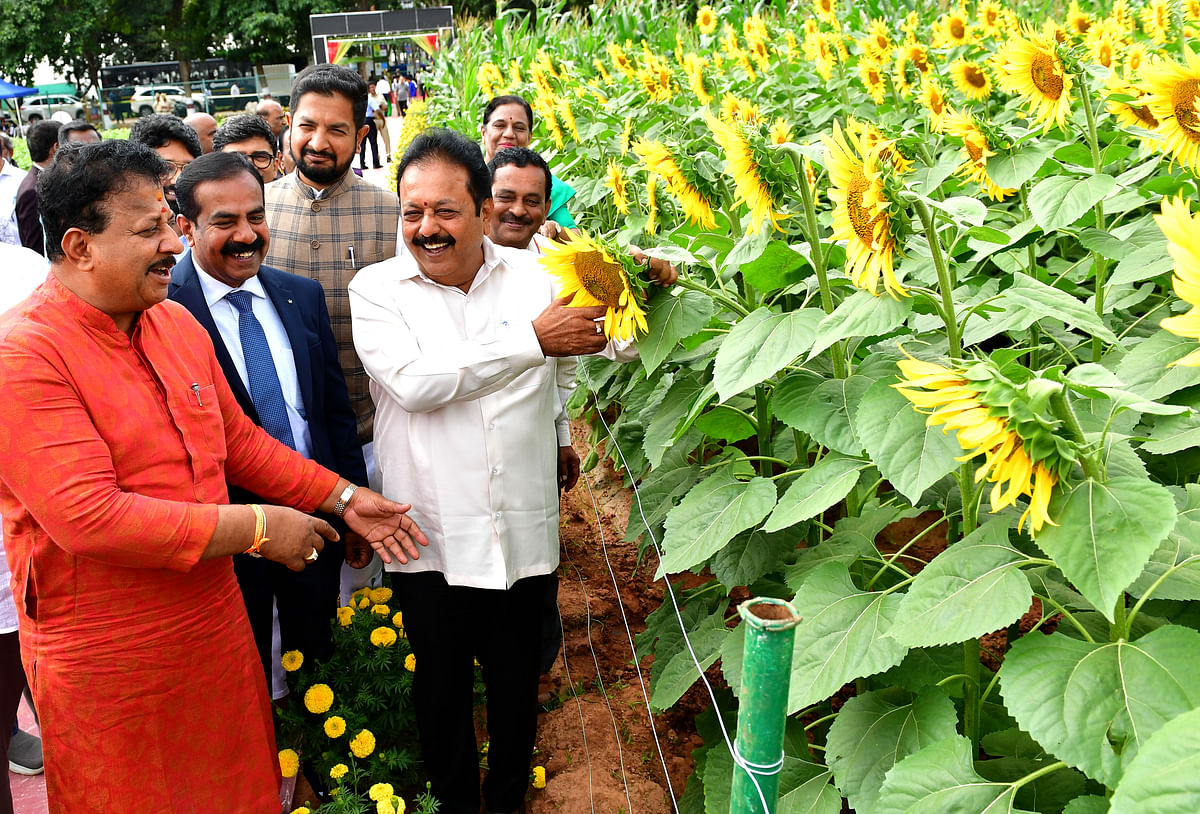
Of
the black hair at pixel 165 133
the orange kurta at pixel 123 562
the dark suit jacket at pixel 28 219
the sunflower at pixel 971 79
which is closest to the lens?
the orange kurta at pixel 123 562

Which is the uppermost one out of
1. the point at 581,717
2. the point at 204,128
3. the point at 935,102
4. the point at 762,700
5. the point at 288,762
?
the point at 935,102

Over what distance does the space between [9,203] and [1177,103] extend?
18.2 feet

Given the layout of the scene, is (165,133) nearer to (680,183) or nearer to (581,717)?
(680,183)

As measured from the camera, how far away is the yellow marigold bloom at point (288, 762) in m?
2.77

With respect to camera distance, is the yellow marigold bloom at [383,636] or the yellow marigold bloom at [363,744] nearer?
the yellow marigold bloom at [363,744]

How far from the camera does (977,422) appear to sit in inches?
53.6

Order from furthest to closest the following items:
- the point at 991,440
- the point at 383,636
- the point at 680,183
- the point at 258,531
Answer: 1. the point at 383,636
2. the point at 680,183
3. the point at 258,531
4. the point at 991,440

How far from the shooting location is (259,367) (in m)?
2.74

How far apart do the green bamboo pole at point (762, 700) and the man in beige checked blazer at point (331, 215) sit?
7.39 feet

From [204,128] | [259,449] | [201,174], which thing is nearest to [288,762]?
[259,449]

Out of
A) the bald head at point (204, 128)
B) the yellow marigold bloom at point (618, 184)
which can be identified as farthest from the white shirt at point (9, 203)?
the yellow marigold bloom at point (618, 184)

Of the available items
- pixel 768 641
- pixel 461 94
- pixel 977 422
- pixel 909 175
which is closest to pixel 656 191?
pixel 909 175

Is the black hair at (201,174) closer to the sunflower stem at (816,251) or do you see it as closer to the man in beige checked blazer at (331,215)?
the man in beige checked blazer at (331,215)

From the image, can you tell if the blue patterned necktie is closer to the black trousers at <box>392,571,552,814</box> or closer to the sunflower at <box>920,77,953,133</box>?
the black trousers at <box>392,571,552,814</box>
